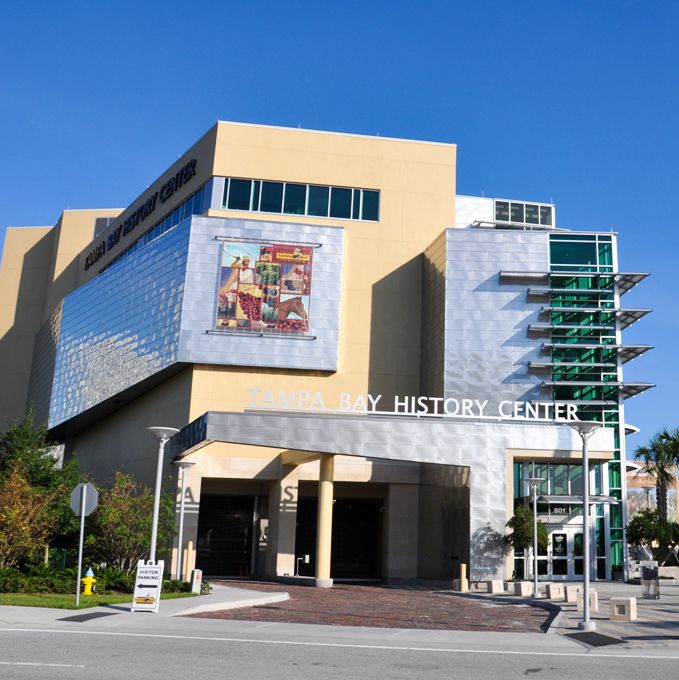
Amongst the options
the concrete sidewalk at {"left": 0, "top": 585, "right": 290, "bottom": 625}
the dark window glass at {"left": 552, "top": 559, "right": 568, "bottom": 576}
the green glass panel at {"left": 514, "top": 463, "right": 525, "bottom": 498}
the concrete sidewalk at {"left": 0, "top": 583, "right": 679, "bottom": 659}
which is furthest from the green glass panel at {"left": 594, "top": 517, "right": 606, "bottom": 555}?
the concrete sidewalk at {"left": 0, "top": 585, "right": 290, "bottom": 625}

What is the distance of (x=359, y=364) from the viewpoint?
5328 cm

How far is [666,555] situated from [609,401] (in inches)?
451

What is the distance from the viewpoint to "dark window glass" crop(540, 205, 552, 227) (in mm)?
68188

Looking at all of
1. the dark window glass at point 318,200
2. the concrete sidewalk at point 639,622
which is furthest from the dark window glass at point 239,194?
the concrete sidewalk at point 639,622

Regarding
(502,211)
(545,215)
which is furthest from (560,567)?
(545,215)

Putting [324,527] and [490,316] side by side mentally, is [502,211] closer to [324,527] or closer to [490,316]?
[490,316]

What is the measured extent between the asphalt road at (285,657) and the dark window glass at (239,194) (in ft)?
127

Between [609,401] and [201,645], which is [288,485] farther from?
[201,645]

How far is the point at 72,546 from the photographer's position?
3819 cm

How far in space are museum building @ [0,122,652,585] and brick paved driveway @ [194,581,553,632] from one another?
8097 mm

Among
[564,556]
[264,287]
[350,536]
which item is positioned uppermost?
[264,287]

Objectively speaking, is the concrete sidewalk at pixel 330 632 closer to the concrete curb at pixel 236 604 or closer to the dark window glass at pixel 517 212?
the concrete curb at pixel 236 604

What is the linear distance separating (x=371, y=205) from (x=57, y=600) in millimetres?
36652

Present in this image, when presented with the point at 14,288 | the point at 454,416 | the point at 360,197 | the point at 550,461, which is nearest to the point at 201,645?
the point at 454,416
